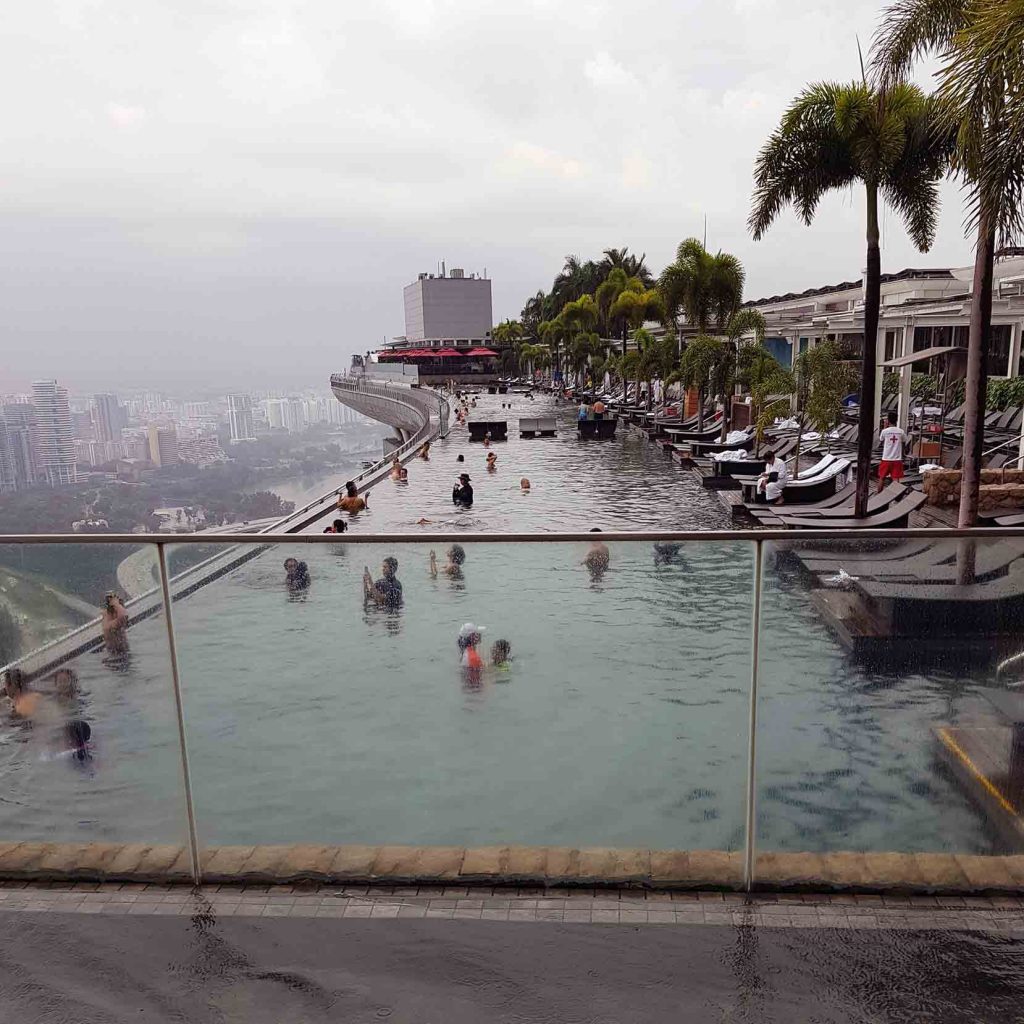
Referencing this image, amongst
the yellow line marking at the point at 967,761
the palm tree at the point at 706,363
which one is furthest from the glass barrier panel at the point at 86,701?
the palm tree at the point at 706,363

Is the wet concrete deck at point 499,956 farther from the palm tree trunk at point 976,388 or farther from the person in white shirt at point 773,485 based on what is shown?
the person in white shirt at point 773,485

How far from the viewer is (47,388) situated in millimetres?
47656

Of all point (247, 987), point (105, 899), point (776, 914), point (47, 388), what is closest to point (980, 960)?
point (776, 914)

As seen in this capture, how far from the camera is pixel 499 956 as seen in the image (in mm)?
2973

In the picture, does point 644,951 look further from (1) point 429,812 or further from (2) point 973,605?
(2) point 973,605

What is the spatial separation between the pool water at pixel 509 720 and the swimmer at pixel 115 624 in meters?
0.05

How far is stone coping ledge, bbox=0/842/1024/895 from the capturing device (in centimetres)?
325

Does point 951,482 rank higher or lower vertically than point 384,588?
lower

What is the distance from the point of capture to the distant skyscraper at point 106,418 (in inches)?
2413

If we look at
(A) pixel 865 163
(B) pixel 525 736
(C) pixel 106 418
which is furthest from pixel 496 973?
(C) pixel 106 418

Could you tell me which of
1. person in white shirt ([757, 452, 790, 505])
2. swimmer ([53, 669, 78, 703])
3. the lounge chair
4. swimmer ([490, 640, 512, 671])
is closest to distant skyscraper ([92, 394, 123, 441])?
person in white shirt ([757, 452, 790, 505])

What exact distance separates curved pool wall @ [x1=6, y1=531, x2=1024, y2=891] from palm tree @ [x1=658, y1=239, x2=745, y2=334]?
30.0 metres

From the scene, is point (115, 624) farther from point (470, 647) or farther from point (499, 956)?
point (499, 956)

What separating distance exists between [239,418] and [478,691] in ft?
307
